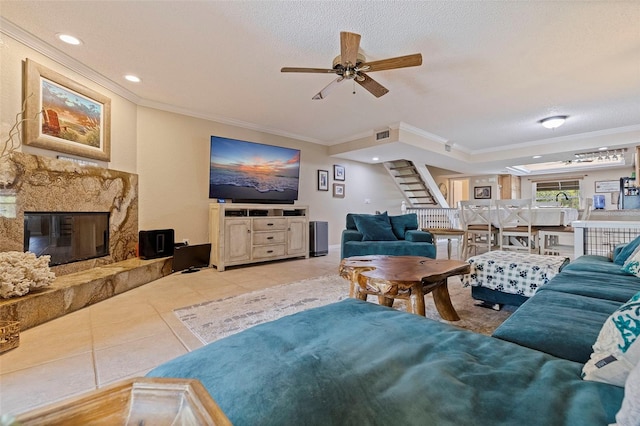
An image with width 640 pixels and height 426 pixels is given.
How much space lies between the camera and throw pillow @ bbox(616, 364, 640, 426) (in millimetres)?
475

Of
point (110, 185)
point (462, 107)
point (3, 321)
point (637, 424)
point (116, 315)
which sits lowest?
point (116, 315)

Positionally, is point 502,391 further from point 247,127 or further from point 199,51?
point 247,127

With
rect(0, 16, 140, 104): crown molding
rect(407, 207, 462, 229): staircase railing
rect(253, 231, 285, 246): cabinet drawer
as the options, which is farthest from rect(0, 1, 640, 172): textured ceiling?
rect(407, 207, 462, 229): staircase railing

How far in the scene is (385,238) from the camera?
419 cm

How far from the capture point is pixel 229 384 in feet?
2.34

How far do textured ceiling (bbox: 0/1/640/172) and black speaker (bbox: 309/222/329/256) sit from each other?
1992 mm

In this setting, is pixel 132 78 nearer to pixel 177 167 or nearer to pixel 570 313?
pixel 177 167

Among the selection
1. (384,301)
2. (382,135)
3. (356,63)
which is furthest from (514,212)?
(356,63)

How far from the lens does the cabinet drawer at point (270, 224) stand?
452 cm

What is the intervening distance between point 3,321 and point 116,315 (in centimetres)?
66

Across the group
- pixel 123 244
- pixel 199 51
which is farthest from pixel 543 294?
pixel 123 244

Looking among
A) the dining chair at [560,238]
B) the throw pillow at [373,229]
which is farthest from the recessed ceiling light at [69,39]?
the dining chair at [560,238]

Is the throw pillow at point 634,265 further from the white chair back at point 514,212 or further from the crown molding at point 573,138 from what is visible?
the crown molding at point 573,138

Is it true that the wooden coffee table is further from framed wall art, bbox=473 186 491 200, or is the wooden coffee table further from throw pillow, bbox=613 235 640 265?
framed wall art, bbox=473 186 491 200
